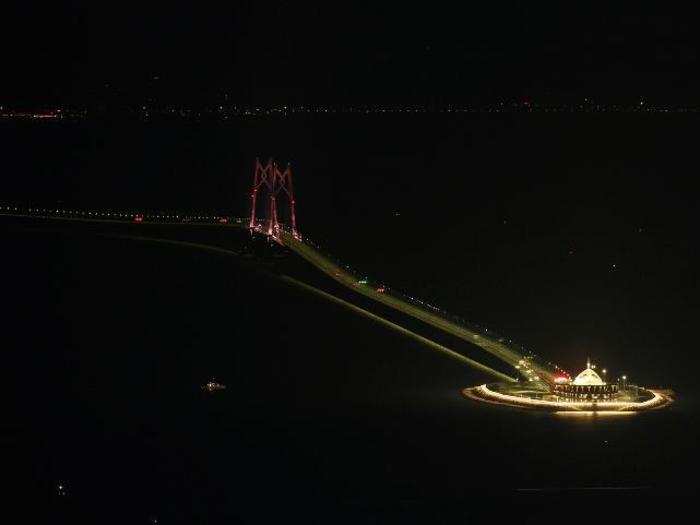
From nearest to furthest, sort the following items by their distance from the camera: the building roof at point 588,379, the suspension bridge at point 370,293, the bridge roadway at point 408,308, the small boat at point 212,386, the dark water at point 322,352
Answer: the dark water at point 322,352
the building roof at point 588,379
the small boat at point 212,386
the suspension bridge at point 370,293
the bridge roadway at point 408,308

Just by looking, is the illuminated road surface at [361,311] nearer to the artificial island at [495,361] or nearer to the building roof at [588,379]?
the artificial island at [495,361]

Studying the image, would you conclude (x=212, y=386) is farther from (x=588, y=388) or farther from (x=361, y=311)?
(x=361, y=311)

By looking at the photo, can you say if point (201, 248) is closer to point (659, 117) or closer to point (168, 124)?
point (168, 124)

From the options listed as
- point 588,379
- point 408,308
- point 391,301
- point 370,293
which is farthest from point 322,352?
point 588,379

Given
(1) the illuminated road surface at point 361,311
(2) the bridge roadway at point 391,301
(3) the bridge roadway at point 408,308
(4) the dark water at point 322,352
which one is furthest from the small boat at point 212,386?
(3) the bridge roadway at point 408,308

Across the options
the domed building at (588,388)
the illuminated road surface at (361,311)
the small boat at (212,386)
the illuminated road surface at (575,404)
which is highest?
the illuminated road surface at (361,311)

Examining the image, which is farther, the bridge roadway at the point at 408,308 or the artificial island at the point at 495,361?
the bridge roadway at the point at 408,308
